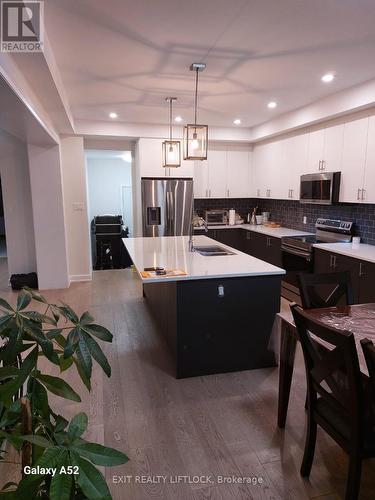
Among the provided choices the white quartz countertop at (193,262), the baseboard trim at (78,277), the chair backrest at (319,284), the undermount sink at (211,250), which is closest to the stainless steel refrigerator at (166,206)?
the baseboard trim at (78,277)

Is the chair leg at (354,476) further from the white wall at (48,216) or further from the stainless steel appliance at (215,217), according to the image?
the stainless steel appliance at (215,217)

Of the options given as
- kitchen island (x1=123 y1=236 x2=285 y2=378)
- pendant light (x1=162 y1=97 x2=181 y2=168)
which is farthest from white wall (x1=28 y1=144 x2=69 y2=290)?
kitchen island (x1=123 y1=236 x2=285 y2=378)

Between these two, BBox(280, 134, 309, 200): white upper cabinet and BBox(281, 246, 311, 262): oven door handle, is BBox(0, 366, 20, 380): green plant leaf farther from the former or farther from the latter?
BBox(280, 134, 309, 200): white upper cabinet

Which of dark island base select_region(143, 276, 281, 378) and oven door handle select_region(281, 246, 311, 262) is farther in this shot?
oven door handle select_region(281, 246, 311, 262)

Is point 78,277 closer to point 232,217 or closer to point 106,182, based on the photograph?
point 232,217

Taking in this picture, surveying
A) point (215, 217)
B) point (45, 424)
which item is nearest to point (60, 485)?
point (45, 424)

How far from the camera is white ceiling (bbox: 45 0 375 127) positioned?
6.66 ft

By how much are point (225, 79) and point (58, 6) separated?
171 cm

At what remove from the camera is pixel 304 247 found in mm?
4195

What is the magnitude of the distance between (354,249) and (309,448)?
2.51 meters

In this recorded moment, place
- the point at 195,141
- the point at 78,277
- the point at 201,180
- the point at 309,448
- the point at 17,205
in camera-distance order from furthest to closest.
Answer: the point at 201,180 < the point at 78,277 < the point at 17,205 < the point at 195,141 < the point at 309,448

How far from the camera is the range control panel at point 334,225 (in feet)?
13.8

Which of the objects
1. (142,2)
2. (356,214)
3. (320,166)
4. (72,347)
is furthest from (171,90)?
(72,347)

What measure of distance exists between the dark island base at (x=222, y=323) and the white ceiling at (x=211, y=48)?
1.77 metres
